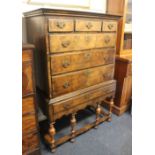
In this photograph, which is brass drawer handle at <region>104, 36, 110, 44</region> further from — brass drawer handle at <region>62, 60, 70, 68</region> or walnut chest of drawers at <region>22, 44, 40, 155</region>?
walnut chest of drawers at <region>22, 44, 40, 155</region>

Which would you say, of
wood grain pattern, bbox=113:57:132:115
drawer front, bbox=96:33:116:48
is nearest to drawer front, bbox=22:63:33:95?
drawer front, bbox=96:33:116:48

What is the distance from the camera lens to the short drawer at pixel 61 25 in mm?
1195

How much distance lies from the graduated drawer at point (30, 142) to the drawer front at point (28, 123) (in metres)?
0.06

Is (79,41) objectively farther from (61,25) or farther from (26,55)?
(26,55)

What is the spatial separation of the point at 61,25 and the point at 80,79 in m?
0.58

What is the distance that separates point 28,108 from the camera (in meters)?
1.26

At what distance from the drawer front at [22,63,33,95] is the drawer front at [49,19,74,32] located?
349 millimetres

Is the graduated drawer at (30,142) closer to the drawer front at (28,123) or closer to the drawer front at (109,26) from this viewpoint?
the drawer front at (28,123)

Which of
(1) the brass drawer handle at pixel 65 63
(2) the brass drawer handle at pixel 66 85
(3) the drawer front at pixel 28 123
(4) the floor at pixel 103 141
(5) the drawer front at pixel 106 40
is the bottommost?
(4) the floor at pixel 103 141

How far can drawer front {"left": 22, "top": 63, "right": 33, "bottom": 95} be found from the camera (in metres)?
1.13

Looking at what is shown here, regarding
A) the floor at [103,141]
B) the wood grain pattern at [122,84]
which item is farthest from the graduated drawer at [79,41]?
the floor at [103,141]
